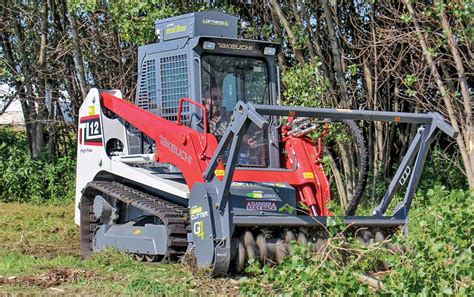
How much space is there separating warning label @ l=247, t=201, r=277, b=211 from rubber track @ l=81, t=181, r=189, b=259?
70cm

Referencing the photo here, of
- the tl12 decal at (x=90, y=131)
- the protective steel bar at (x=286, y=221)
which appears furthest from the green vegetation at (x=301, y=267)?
the tl12 decal at (x=90, y=131)

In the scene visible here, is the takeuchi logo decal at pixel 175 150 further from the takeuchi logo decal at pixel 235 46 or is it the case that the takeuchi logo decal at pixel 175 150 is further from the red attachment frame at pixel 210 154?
the takeuchi logo decal at pixel 235 46

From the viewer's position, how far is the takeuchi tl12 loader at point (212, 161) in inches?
272

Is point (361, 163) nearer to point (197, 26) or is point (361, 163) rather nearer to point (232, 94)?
point (232, 94)

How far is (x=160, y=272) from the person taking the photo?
697cm

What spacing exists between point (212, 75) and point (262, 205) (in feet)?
5.30

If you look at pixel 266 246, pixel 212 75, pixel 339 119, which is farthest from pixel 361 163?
pixel 212 75

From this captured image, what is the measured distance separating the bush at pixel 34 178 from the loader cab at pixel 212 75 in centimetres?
673

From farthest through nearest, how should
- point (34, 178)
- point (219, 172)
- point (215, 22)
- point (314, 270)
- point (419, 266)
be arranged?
point (34, 178) < point (215, 22) < point (219, 172) < point (314, 270) < point (419, 266)

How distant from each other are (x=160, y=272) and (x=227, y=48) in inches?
97.7

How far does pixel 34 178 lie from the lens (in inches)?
585

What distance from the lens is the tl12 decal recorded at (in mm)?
9180

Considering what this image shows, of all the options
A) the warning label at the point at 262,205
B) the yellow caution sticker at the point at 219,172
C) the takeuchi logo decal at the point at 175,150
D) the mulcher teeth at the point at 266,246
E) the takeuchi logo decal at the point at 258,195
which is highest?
the takeuchi logo decal at the point at 175,150

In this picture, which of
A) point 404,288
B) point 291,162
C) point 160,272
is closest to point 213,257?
point 160,272
